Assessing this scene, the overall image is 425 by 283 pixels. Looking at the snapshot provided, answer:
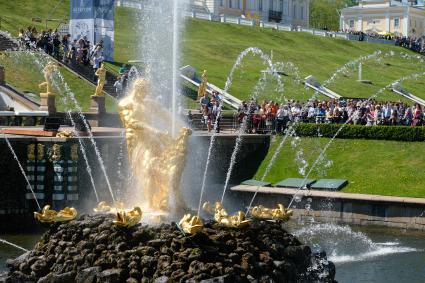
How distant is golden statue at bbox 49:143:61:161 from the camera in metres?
31.0

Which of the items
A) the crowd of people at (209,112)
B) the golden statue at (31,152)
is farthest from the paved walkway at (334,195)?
the golden statue at (31,152)

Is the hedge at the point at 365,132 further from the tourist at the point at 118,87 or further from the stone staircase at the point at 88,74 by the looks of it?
the stone staircase at the point at 88,74

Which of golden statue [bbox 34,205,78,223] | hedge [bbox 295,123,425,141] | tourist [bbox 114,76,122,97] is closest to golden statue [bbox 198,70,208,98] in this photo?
tourist [bbox 114,76,122,97]

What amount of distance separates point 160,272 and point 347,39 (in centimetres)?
6889

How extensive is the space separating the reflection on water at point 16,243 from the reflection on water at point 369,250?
746 cm

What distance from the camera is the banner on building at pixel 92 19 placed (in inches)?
1745

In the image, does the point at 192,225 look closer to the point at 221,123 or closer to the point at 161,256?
the point at 161,256

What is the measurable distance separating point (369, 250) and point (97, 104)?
48.3ft

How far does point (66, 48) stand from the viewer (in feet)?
148

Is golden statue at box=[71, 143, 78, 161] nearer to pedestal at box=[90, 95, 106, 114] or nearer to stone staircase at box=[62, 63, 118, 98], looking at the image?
pedestal at box=[90, 95, 106, 114]

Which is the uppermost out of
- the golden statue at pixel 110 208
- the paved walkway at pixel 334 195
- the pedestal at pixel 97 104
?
the pedestal at pixel 97 104

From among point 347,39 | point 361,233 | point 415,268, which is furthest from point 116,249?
point 347,39

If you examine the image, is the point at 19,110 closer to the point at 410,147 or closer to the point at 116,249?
the point at 410,147

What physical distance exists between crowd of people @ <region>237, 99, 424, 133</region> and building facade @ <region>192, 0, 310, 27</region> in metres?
48.9
